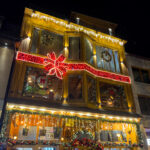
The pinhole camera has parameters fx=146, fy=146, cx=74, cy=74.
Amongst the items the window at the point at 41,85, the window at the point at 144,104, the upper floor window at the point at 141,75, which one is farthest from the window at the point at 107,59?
the window at the point at 41,85

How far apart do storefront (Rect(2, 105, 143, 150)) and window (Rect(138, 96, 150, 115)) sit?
2.65 metres

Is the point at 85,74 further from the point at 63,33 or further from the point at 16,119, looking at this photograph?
the point at 16,119

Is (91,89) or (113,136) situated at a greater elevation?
(91,89)

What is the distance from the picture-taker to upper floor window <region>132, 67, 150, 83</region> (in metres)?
16.8

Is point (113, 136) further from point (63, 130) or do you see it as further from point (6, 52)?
point (6, 52)

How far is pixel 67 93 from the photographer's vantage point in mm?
12070

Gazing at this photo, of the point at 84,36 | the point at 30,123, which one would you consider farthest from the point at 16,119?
the point at 84,36

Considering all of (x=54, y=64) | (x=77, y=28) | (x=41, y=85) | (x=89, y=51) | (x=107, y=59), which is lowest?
(x=41, y=85)

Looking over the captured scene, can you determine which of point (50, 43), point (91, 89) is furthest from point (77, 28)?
point (91, 89)

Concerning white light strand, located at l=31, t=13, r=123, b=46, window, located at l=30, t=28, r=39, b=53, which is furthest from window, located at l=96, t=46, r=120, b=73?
window, located at l=30, t=28, r=39, b=53

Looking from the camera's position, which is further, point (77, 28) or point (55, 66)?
point (77, 28)

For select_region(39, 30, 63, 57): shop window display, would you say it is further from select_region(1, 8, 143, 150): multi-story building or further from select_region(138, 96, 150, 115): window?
select_region(138, 96, 150, 115): window

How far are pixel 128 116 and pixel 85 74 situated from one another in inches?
A: 198

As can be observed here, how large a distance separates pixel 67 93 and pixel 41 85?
2209mm
